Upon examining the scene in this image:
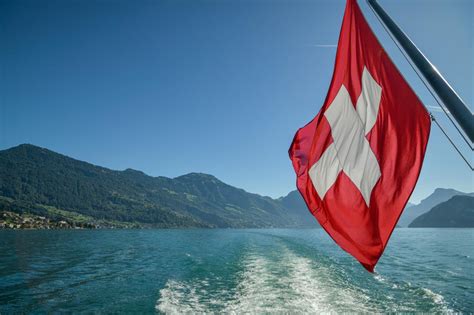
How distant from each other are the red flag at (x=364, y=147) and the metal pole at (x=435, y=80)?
735mm

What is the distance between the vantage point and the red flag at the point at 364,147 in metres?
5.07

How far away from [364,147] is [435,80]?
1.92 meters

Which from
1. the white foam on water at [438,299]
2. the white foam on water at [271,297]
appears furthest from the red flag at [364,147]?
the white foam on water at [438,299]

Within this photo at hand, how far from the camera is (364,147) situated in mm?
5773

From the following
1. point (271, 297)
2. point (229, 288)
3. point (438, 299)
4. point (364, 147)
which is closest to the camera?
point (364, 147)

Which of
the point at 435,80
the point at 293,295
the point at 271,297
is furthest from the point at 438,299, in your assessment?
the point at 435,80

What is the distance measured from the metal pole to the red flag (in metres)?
0.74

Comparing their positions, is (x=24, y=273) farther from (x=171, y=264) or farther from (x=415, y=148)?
(x=415, y=148)

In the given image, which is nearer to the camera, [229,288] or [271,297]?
[271,297]

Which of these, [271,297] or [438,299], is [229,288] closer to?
[271,297]

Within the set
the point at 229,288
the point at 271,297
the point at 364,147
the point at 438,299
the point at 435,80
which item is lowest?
the point at 229,288

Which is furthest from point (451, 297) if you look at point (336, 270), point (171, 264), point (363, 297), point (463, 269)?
point (171, 264)

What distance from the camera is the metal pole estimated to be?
12.1 feet

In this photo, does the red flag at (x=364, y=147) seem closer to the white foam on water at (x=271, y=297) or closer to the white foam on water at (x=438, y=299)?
the white foam on water at (x=271, y=297)
